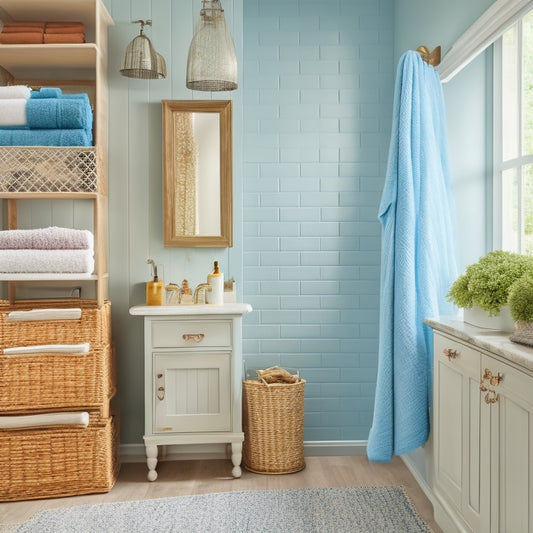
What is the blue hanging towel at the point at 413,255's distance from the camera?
291cm

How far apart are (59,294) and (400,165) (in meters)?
1.90

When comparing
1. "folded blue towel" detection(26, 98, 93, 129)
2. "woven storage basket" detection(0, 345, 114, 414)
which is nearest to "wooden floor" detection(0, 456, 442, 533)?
"woven storage basket" detection(0, 345, 114, 414)

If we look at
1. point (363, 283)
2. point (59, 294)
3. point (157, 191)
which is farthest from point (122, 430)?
point (363, 283)

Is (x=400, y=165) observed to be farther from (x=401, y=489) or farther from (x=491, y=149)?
(x=401, y=489)

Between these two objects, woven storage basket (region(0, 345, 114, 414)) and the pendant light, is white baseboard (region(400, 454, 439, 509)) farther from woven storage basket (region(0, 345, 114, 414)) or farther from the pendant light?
the pendant light

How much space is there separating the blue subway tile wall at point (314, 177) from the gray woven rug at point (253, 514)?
0.89 metres

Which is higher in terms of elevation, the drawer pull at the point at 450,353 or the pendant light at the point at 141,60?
the pendant light at the point at 141,60

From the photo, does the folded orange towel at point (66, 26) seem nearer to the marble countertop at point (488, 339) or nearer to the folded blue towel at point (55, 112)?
the folded blue towel at point (55, 112)

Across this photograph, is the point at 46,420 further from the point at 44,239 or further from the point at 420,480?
the point at 420,480

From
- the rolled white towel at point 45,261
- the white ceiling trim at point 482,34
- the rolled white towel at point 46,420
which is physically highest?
the white ceiling trim at point 482,34

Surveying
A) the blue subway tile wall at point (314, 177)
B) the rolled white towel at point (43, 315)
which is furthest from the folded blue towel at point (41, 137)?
the blue subway tile wall at point (314, 177)

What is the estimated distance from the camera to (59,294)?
357cm

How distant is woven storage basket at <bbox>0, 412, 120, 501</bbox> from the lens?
10.3 feet

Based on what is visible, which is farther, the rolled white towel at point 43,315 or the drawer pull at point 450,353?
the rolled white towel at point 43,315
